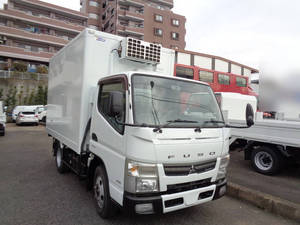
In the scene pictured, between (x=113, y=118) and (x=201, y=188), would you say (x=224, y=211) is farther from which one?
(x=113, y=118)

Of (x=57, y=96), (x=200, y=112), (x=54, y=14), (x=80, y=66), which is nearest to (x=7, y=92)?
(x=54, y=14)

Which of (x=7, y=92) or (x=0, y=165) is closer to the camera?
(x=0, y=165)

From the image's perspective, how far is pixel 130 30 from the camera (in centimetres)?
3600

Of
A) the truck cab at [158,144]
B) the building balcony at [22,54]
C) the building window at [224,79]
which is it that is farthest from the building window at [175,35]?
the truck cab at [158,144]

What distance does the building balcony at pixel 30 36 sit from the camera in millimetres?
27359

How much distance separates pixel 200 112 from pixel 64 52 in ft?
11.9

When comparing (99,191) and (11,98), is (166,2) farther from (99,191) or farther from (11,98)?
(99,191)

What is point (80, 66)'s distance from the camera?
3758 millimetres

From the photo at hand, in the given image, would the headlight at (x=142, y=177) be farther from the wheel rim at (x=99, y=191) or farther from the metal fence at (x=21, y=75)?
the metal fence at (x=21, y=75)

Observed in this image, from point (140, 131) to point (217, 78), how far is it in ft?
36.4

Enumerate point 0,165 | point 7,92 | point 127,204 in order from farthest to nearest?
point 7,92 → point 0,165 → point 127,204

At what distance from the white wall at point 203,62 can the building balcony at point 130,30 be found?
88.3ft

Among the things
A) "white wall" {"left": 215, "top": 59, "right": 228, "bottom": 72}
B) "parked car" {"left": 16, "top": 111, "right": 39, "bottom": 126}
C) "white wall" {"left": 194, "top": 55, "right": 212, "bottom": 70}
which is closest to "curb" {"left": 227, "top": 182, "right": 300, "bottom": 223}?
"white wall" {"left": 194, "top": 55, "right": 212, "bottom": 70}

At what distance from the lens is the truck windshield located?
2.63 meters
